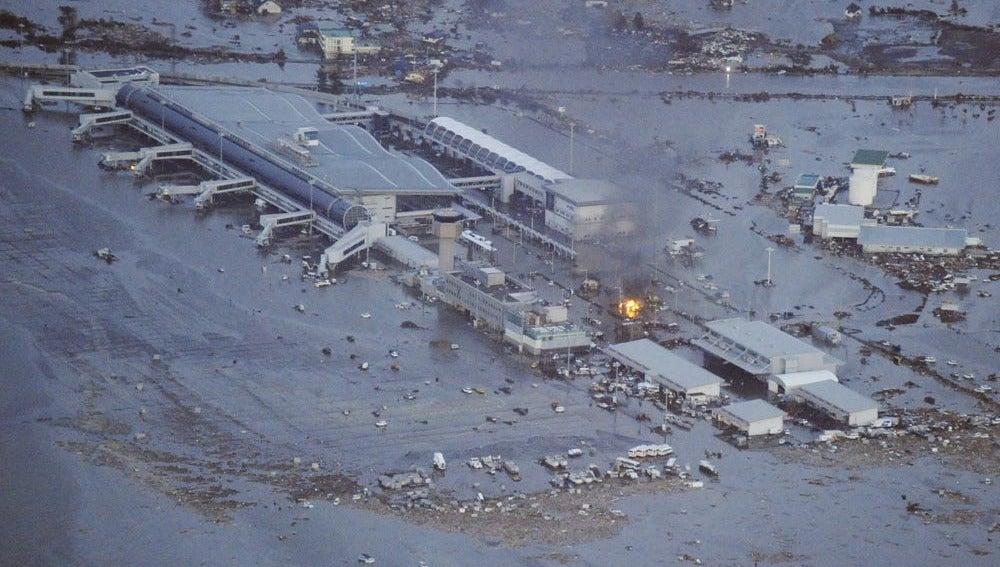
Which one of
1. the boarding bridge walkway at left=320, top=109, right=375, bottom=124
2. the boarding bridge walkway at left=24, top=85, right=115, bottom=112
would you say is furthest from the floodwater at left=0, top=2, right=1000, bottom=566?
the boarding bridge walkway at left=320, top=109, right=375, bottom=124

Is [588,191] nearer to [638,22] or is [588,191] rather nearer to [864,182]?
[864,182]

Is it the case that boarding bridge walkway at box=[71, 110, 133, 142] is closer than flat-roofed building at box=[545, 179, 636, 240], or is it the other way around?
flat-roofed building at box=[545, 179, 636, 240]

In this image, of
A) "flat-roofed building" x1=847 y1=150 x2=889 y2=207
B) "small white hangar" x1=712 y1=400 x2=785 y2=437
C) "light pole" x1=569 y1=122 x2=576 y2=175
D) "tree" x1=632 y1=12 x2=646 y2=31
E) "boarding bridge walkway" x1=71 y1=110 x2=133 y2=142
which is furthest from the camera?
"tree" x1=632 y1=12 x2=646 y2=31

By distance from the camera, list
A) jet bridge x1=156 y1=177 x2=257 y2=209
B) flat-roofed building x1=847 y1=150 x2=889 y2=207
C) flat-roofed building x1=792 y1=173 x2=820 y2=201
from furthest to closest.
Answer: flat-roofed building x1=792 y1=173 x2=820 y2=201 → flat-roofed building x1=847 y1=150 x2=889 y2=207 → jet bridge x1=156 y1=177 x2=257 y2=209

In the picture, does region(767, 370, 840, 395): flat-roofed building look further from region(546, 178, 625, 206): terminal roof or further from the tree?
the tree

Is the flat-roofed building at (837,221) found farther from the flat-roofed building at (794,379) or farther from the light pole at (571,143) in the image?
the flat-roofed building at (794,379)

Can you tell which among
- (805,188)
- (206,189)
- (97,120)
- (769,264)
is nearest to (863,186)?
(805,188)
